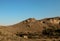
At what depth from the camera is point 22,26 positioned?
88812 millimetres

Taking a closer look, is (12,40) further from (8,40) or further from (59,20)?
(59,20)

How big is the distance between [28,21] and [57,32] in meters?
48.5

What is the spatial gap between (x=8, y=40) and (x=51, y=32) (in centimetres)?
3356

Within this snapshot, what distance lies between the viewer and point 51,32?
4925 centimetres

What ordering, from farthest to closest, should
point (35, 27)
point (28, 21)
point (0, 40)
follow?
point (28, 21)
point (35, 27)
point (0, 40)

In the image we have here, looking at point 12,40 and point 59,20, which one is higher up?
point 59,20

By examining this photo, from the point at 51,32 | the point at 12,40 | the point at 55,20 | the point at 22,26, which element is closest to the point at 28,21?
the point at 22,26

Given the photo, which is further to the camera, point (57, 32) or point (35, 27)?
point (35, 27)

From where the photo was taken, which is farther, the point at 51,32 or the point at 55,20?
the point at 55,20

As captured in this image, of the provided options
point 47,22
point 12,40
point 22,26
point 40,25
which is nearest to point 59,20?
point 47,22

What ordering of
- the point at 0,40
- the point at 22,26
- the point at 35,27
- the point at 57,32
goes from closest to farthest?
the point at 0,40 → the point at 57,32 → the point at 35,27 → the point at 22,26

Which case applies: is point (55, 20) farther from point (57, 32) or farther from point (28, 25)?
point (57, 32)

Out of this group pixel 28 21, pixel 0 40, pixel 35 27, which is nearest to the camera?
pixel 0 40

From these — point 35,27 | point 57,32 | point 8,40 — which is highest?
point 35,27
